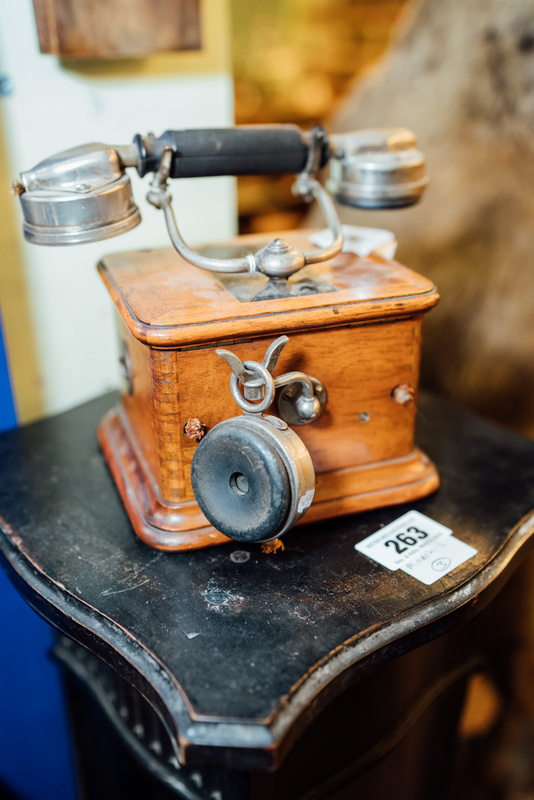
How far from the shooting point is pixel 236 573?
86 cm

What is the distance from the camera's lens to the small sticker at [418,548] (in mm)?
872

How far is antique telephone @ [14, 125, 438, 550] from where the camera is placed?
0.79 m

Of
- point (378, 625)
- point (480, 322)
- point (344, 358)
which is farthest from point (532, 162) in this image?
point (378, 625)

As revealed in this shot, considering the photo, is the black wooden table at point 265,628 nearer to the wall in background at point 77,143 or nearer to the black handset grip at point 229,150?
the wall in background at point 77,143

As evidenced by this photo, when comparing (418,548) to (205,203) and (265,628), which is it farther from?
(205,203)

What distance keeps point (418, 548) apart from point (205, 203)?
873 millimetres

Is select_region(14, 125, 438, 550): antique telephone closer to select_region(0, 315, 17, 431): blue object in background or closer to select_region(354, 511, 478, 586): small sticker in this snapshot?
select_region(354, 511, 478, 586): small sticker

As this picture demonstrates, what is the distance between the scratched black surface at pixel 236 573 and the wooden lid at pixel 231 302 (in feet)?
0.99

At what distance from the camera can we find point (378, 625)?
78 cm

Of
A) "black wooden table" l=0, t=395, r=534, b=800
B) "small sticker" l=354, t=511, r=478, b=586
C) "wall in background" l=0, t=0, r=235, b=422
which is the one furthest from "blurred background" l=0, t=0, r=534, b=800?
"small sticker" l=354, t=511, r=478, b=586

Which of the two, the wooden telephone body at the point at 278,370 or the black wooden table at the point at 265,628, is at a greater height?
the wooden telephone body at the point at 278,370

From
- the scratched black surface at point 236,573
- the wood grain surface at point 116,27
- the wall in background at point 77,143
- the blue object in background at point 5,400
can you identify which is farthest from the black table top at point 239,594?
the wood grain surface at point 116,27

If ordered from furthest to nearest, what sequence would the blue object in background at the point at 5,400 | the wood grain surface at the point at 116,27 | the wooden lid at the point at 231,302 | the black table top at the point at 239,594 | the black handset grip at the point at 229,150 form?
the blue object in background at the point at 5,400, the wood grain surface at the point at 116,27, the black handset grip at the point at 229,150, the wooden lid at the point at 231,302, the black table top at the point at 239,594

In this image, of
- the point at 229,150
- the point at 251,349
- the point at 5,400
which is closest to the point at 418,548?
the point at 251,349
